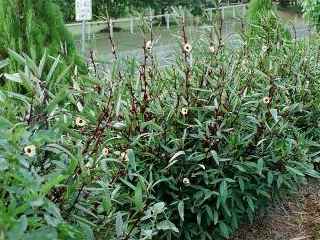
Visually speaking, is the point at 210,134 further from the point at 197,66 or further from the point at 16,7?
the point at 16,7

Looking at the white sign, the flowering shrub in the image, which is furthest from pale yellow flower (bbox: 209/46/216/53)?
the white sign

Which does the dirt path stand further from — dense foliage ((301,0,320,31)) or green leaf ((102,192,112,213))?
dense foliage ((301,0,320,31))

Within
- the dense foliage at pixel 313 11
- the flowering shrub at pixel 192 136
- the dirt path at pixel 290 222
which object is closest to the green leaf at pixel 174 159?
the flowering shrub at pixel 192 136

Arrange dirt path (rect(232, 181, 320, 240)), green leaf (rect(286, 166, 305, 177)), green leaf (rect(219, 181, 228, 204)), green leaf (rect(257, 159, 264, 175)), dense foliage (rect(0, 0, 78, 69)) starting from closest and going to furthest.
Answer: green leaf (rect(219, 181, 228, 204))
green leaf (rect(257, 159, 264, 175))
green leaf (rect(286, 166, 305, 177))
dirt path (rect(232, 181, 320, 240))
dense foliage (rect(0, 0, 78, 69))

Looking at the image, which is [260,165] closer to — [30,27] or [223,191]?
[223,191]

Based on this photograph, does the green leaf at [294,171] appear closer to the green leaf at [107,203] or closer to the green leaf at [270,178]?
the green leaf at [270,178]

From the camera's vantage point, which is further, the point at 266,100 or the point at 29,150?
the point at 266,100

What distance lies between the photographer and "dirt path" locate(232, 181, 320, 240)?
351 cm

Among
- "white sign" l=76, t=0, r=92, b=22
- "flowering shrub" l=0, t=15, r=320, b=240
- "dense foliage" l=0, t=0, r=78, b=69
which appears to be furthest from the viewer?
"white sign" l=76, t=0, r=92, b=22

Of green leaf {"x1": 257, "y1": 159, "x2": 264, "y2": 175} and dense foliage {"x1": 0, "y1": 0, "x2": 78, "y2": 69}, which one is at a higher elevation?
dense foliage {"x1": 0, "y1": 0, "x2": 78, "y2": 69}

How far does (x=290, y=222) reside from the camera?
3.70 m

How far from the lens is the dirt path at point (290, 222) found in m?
3.51

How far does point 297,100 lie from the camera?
401 cm

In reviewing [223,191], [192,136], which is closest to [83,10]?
[192,136]
